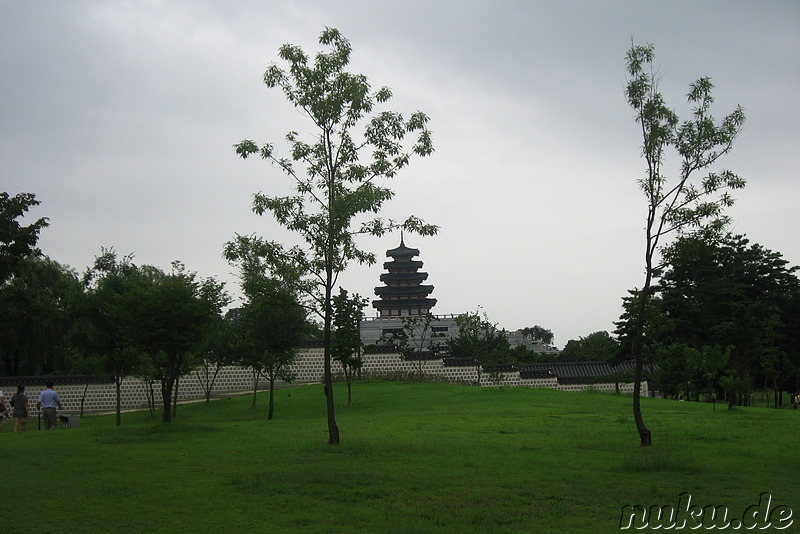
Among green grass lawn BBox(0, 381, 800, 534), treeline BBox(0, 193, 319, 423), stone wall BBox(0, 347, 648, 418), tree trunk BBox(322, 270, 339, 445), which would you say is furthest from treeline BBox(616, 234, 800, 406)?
tree trunk BBox(322, 270, 339, 445)

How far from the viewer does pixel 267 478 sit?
12945mm

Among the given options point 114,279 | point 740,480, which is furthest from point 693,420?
point 114,279

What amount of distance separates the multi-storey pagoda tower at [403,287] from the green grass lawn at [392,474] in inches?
2414

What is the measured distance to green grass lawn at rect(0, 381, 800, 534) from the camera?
10.1 m

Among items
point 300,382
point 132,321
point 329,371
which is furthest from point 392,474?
point 300,382

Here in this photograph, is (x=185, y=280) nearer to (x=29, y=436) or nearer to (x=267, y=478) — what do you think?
(x=29, y=436)

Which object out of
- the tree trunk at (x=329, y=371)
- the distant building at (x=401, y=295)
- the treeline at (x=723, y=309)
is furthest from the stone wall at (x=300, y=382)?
the distant building at (x=401, y=295)

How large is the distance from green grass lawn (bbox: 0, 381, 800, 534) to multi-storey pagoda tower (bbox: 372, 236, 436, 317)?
61304 mm

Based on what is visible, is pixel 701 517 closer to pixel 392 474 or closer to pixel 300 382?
pixel 392 474

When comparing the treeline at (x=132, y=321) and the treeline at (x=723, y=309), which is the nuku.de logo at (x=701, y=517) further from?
the treeline at (x=723, y=309)

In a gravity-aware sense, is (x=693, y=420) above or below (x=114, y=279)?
below

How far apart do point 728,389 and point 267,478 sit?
20999 millimetres

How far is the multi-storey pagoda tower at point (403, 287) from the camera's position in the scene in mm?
85625

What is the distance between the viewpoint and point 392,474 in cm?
1345
